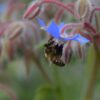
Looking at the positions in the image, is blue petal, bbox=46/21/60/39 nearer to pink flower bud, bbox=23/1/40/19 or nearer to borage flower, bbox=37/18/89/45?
borage flower, bbox=37/18/89/45

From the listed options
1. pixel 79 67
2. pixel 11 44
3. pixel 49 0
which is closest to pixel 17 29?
pixel 11 44

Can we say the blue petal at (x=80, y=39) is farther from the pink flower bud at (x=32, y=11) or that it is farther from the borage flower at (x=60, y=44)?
the pink flower bud at (x=32, y=11)

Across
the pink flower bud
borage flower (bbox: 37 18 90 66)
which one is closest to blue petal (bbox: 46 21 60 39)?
borage flower (bbox: 37 18 90 66)

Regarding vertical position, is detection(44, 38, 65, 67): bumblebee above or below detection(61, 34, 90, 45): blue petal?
below

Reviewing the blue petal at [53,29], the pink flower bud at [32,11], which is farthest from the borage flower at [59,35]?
the pink flower bud at [32,11]

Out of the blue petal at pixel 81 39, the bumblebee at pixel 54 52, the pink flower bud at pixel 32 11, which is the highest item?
the pink flower bud at pixel 32 11

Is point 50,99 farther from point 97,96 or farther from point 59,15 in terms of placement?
point 59,15

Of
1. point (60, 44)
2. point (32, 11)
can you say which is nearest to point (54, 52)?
point (60, 44)

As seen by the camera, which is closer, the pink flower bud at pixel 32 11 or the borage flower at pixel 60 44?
the borage flower at pixel 60 44
